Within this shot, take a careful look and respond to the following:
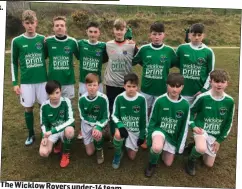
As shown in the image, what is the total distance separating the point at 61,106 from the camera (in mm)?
3301

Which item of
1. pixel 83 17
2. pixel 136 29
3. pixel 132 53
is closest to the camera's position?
pixel 132 53

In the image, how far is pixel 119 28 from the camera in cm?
332

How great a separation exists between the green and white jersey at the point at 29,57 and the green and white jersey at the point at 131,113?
1.05 meters

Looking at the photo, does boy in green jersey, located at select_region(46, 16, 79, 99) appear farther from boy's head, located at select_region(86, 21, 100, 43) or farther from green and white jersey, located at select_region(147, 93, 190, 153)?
green and white jersey, located at select_region(147, 93, 190, 153)

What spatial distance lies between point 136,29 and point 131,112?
25.5 feet

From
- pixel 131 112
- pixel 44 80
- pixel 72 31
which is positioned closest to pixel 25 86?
pixel 44 80

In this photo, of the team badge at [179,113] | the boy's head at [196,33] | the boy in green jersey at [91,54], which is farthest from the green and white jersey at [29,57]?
the boy's head at [196,33]

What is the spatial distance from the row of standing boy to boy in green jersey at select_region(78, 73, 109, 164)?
0.04 ft

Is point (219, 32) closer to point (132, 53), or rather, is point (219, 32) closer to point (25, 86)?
point (132, 53)

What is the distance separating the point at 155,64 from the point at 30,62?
5.00 feet

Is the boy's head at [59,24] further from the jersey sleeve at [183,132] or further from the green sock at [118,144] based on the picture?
the jersey sleeve at [183,132]

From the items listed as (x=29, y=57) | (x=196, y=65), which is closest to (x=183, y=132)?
(x=196, y=65)

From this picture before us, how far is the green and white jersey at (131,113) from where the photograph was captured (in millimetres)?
3213

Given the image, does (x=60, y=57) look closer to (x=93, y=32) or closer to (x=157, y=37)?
(x=93, y=32)
